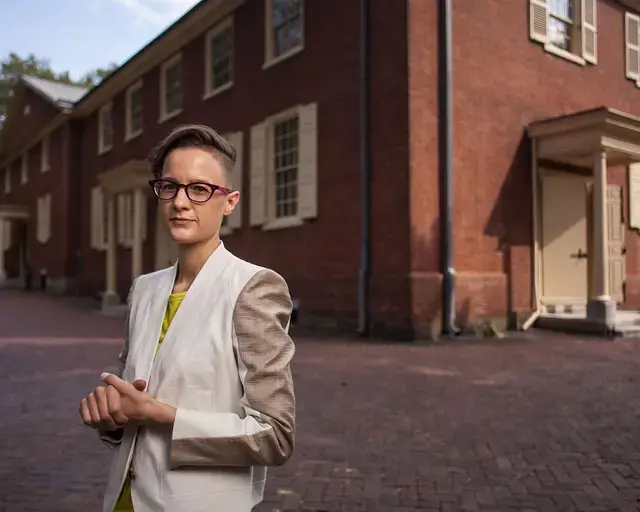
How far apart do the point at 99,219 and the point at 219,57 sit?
26.8 feet

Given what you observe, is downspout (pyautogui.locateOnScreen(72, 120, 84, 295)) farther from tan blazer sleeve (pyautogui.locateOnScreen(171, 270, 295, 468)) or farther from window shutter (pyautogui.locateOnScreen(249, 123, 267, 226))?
tan blazer sleeve (pyautogui.locateOnScreen(171, 270, 295, 468))

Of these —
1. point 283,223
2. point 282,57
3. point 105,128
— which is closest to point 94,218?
point 105,128

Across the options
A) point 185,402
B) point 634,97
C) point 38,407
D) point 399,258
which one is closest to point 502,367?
point 399,258

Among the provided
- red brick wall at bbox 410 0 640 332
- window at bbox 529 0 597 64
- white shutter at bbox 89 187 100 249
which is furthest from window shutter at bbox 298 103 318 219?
white shutter at bbox 89 187 100 249

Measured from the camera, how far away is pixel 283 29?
1188cm

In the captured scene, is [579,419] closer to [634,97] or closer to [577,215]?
[577,215]

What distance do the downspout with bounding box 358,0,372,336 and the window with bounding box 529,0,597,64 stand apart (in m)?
3.87

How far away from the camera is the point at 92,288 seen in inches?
802

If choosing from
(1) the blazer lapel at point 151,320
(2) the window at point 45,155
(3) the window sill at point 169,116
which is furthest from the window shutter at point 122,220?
(1) the blazer lapel at point 151,320

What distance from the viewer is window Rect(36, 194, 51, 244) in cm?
2398

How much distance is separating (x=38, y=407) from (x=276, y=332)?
4581mm

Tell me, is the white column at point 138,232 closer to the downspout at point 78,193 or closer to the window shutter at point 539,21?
the downspout at point 78,193

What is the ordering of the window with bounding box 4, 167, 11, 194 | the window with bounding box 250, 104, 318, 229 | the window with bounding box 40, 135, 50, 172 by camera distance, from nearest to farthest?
the window with bounding box 250, 104, 318, 229
the window with bounding box 40, 135, 50, 172
the window with bounding box 4, 167, 11, 194

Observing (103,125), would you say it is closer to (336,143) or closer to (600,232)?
(336,143)
